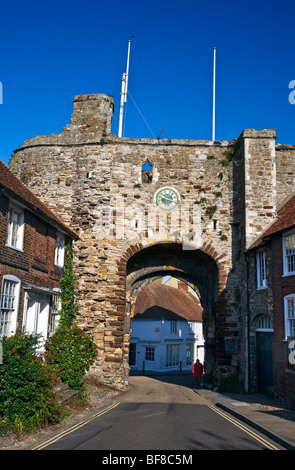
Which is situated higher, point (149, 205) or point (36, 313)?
point (149, 205)

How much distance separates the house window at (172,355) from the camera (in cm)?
3844

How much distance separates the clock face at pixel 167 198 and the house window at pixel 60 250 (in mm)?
5039

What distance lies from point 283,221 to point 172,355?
2613 centimetres

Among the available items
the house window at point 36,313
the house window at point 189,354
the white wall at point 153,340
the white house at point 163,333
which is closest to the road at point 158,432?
the house window at point 36,313

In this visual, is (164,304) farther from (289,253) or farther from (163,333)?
(289,253)

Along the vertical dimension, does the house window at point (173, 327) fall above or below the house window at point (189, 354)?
above

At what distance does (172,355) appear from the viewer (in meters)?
39.3

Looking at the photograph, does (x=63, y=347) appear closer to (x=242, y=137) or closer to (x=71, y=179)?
(x=71, y=179)

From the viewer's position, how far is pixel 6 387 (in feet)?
31.6

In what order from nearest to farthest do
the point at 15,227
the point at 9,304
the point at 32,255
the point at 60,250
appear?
the point at 9,304 < the point at 15,227 < the point at 32,255 < the point at 60,250

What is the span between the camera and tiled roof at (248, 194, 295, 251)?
1505 cm

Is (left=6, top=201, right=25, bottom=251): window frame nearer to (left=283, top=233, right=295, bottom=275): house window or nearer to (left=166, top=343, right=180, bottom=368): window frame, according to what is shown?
(left=283, top=233, right=295, bottom=275): house window

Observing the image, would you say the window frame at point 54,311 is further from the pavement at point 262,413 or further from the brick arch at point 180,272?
the pavement at point 262,413

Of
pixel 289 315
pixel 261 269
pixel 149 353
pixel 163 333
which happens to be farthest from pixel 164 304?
pixel 289 315
